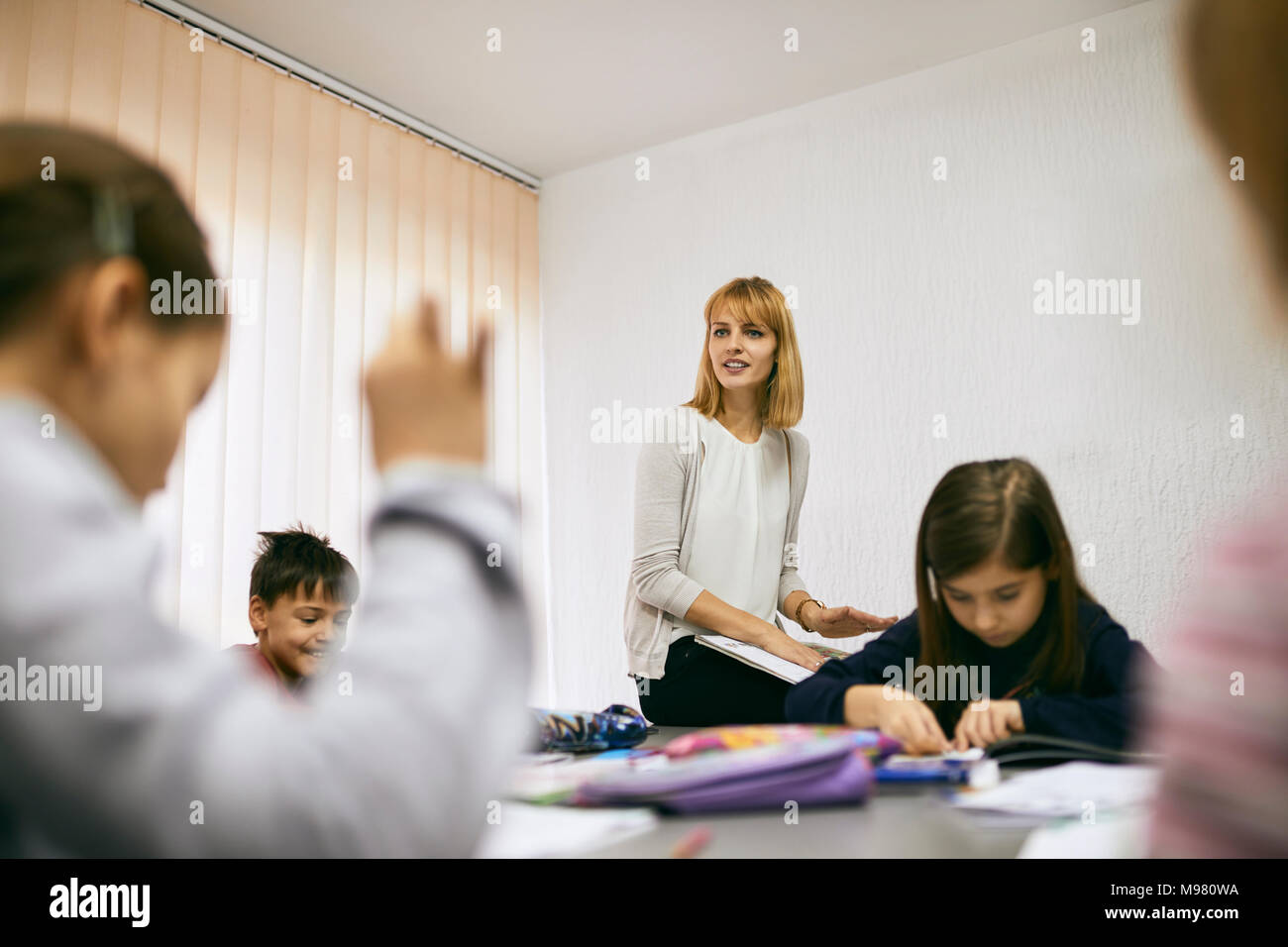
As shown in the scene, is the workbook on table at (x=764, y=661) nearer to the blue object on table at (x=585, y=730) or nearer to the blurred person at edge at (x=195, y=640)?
the blue object on table at (x=585, y=730)


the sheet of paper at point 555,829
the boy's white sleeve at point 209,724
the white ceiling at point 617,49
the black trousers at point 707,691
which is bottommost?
the black trousers at point 707,691

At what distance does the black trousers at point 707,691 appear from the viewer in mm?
1431

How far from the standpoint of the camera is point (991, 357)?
2.64 m

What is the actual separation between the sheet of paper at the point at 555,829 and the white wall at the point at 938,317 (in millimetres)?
1956

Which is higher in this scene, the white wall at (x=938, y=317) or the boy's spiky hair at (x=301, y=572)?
the white wall at (x=938, y=317)

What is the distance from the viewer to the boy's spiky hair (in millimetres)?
1997

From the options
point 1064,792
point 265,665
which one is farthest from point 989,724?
point 265,665

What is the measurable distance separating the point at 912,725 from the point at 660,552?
83 centimetres

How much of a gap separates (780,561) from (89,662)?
4.98 ft

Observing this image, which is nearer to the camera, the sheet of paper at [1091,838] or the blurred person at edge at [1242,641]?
the blurred person at edge at [1242,641]

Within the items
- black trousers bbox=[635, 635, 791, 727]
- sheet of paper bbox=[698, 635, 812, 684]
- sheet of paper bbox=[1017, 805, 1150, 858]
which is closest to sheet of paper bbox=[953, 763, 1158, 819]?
sheet of paper bbox=[1017, 805, 1150, 858]

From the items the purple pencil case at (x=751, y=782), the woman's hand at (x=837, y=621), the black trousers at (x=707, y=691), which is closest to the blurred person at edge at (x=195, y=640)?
the purple pencil case at (x=751, y=782)

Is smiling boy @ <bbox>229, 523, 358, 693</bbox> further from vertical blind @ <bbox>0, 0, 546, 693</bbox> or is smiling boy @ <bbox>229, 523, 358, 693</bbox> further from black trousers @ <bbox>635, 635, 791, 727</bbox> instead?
black trousers @ <bbox>635, 635, 791, 727</bbox>

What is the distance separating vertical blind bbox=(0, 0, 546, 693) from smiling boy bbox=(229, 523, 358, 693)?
0.29 meters
